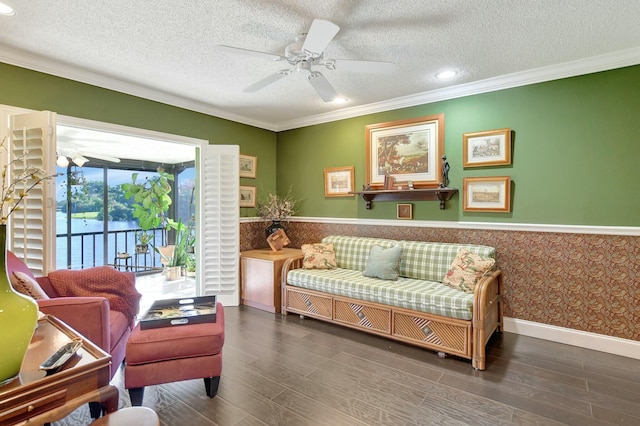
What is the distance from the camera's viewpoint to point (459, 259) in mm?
3158

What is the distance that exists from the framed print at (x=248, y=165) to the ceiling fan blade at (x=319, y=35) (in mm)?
2756

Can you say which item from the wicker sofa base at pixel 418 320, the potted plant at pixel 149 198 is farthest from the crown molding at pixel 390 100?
the potted plant at pixel 149 198

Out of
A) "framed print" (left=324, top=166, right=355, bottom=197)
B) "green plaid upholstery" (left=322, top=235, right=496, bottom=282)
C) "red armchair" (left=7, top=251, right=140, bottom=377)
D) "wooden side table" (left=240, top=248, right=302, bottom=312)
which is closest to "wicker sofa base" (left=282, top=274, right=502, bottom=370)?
"wooden side table" (left=240, top=248, right=302, bottom=312)

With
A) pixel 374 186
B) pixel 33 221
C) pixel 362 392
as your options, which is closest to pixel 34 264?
pixel 33 221

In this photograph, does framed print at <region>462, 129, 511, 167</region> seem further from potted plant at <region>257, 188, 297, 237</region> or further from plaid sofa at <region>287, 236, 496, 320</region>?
potted plant at <region>257, 188, 297, 237</region>

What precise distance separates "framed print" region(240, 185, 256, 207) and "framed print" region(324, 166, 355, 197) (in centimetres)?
113

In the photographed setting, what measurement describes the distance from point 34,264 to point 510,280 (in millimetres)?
4475

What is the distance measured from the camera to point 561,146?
306 cm

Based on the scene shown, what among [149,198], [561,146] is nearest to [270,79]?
[561,146]

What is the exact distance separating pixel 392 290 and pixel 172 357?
1966 millimetres

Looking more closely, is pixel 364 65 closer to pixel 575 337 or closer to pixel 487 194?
pixel 487 194

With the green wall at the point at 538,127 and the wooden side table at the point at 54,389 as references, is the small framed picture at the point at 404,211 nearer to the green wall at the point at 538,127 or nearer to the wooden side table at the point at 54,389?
the green wall at the point at 538,127

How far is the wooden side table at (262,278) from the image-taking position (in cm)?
399

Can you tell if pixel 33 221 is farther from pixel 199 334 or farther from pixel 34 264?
pixel 199 334
